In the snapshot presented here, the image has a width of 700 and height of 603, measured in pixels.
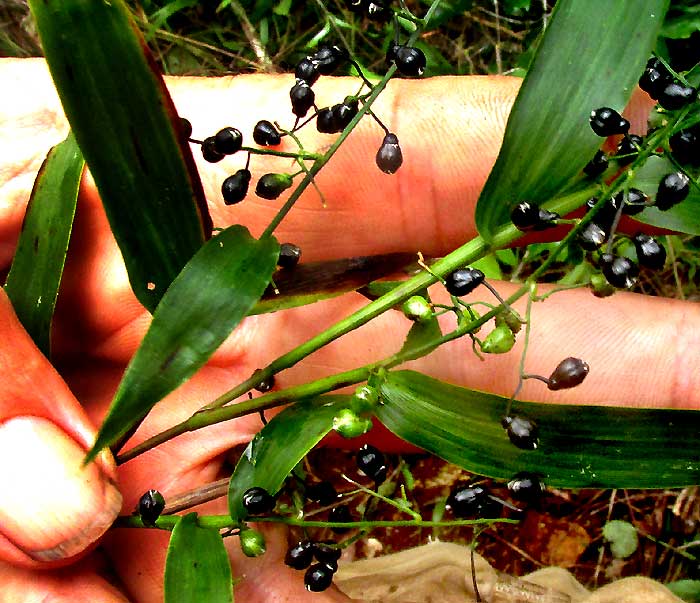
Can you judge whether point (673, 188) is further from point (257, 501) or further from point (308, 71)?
point (257, 501)

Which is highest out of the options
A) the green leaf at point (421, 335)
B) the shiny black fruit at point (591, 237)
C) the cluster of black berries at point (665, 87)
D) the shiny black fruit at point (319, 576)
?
the cluster of black berries at point (665, 87)

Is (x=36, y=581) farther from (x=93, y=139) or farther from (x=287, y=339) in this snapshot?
(x=93, y=139)

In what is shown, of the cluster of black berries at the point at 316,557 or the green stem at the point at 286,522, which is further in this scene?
the cluster of black berries at the point at 316,557

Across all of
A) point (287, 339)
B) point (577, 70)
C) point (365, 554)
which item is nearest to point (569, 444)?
point (577, 70)

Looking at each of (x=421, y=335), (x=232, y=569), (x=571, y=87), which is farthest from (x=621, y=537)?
(x=571, y=87)

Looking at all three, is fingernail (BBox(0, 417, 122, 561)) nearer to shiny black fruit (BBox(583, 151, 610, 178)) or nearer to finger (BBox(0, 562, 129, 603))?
finger (BBox(0, 562, 129, 603))

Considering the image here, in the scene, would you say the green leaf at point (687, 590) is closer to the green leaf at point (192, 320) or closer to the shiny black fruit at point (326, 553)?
the shiny black fruit at point (326, 553)

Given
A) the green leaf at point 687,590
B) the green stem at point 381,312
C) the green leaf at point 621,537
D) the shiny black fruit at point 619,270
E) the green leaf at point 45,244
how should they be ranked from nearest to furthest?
the shiny black fruit at point 619,270 → the green stem at point 381,312 → the green leaf at point 45,244 → the green leaf at point 687,590 → the green leaf at point 621,537

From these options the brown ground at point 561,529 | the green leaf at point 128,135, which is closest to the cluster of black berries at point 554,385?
the green leaf at point 128,135

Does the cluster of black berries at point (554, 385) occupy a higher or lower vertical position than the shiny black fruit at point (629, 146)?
lower
